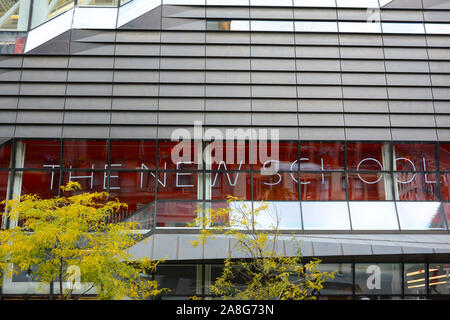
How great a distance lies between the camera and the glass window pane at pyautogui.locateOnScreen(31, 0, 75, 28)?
68.9ft

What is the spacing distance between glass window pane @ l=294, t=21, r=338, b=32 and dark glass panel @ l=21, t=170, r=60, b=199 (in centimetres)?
1277

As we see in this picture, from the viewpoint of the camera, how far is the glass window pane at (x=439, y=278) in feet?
58.6

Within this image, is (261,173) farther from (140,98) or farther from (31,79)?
(31,79)

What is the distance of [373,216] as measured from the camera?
18422 millimetres

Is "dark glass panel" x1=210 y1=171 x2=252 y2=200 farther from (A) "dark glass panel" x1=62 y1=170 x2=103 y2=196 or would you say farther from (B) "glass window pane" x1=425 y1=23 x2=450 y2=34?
(B) "glass window pane" x1=425 y1=23 x2=450 y2=34

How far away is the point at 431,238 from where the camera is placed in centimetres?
1738

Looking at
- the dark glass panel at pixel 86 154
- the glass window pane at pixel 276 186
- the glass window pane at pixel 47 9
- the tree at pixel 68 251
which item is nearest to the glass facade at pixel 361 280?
the glass window pane at pixel 276 186

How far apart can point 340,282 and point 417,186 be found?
5500 mm

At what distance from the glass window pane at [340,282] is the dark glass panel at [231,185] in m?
4.62

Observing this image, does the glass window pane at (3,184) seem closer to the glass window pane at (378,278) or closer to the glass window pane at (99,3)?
the glass window pane at (99,3)

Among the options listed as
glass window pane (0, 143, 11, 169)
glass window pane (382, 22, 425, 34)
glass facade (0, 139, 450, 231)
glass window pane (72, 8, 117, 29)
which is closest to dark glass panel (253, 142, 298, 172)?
glass facade (0, 139, 450, 231)
